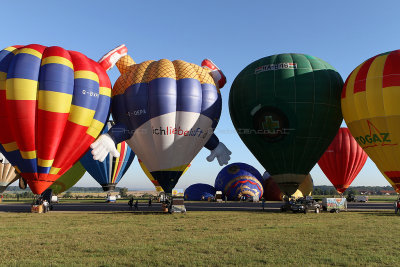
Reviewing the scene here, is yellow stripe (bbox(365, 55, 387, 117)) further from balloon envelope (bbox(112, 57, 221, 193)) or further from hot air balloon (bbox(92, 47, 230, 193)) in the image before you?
balloon envelope (bbox(112, 57, 221, 193))

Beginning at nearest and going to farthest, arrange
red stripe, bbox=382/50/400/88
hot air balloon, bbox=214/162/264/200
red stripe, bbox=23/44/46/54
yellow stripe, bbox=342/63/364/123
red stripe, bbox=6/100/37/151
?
red stripe, bbox=6/100/37/151, red stripe, bbox=382/50/400/88, red stripe, bbox=23/44/46/54, yellow stripe, bbox=342/63/364/123, hot air balloon, bbox=214/162/264/200

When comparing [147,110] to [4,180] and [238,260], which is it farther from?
[4,180]

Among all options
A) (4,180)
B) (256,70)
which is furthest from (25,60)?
(4,180)

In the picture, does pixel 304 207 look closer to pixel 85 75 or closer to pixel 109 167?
pixel 85 75

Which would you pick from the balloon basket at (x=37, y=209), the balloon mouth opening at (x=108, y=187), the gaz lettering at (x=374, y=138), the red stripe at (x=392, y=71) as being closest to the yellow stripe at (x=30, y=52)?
the balloon basket at (x=37, y=209)

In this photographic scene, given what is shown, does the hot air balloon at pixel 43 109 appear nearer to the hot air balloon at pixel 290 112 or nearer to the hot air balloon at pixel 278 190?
the hot air balloon at pixel 290 112

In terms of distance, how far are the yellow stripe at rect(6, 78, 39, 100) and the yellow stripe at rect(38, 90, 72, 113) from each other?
0.51m

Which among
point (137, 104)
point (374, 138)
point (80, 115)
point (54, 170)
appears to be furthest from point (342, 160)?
point (54, 170)

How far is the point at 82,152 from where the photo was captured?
23.0m

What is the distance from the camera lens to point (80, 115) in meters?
21.6

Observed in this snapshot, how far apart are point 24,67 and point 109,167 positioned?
20.8 meters

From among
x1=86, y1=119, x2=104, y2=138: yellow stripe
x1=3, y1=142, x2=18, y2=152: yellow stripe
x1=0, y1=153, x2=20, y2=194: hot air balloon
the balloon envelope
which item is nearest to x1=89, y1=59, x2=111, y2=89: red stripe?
the balloon envelope

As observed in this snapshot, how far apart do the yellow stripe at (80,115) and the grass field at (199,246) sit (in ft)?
26.2

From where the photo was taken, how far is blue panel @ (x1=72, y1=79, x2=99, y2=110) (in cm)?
2164
